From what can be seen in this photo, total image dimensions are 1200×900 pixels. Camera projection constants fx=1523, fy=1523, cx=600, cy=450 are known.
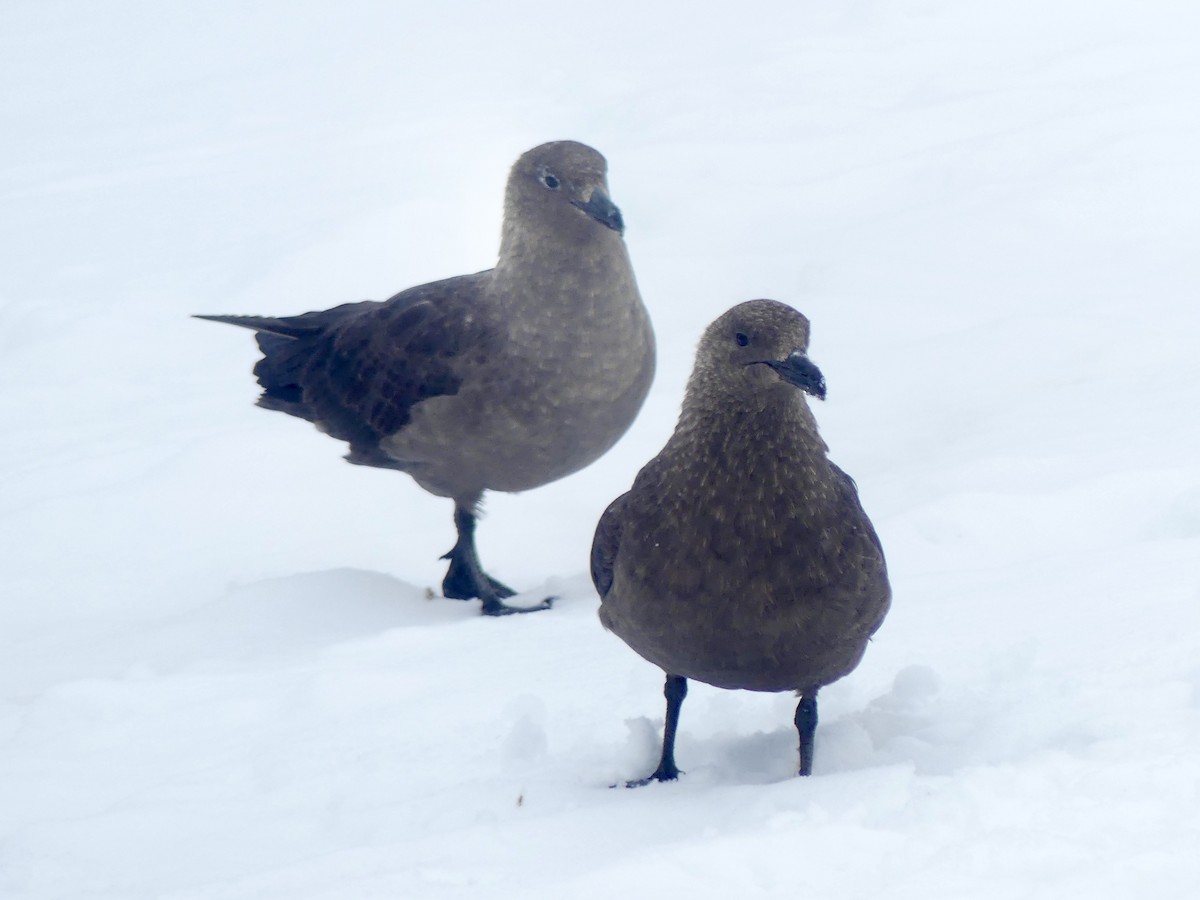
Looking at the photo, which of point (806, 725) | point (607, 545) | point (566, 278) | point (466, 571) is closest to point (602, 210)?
point (566, 278)

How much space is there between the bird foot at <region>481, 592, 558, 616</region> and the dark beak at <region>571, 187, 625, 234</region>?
1468 mm

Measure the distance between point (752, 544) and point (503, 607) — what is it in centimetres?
262

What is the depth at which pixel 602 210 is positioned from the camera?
5637 millimetres

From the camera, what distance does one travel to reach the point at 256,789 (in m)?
3.88

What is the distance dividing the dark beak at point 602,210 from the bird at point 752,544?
1.92m

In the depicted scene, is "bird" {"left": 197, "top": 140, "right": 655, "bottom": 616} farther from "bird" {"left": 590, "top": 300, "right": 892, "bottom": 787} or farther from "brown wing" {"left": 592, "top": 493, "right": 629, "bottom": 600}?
"bird" {"left": 590, "top": 300, "right": 892, "bottom": 787}

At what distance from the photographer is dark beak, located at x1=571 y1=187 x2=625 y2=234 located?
18.4 ft

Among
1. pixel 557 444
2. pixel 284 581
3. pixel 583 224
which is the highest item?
pixel 583 224

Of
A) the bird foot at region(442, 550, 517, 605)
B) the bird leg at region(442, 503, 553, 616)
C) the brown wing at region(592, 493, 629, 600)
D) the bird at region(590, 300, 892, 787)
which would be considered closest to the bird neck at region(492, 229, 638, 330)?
the bird leg at region(442, 503, 553, 616)

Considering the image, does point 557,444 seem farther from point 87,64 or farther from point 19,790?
point 87,64

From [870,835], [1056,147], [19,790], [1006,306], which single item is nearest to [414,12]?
[1056,147]

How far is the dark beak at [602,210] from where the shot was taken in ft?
18.4

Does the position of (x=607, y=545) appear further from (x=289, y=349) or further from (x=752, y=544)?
(x=289, y=349)

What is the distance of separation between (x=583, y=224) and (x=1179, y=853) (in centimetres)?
365
